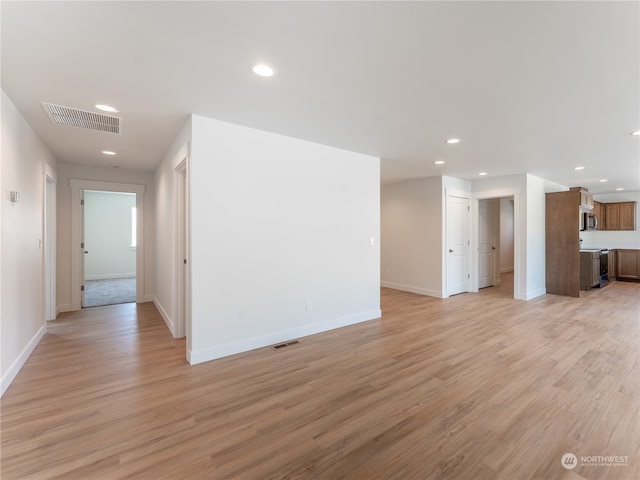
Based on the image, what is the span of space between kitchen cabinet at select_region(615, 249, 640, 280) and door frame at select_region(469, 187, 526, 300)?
185 inches

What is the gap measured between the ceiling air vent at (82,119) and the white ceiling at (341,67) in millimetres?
106

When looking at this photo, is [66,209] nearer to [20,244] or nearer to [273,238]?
[20,244]

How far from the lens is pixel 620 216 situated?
832 cm

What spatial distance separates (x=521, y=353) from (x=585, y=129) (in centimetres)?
261

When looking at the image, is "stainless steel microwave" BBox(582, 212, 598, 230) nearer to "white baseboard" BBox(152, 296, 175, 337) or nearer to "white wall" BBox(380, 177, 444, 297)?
"white wall" BBox(380, 177, 444, 297)

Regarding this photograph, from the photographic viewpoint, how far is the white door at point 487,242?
7.12 m

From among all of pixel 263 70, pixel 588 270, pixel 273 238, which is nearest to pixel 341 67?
pixel 263 70

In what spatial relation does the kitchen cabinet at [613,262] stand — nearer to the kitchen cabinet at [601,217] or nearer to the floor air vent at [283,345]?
the kitchen cabinet at [601,217]

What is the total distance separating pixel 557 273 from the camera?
6207 mm

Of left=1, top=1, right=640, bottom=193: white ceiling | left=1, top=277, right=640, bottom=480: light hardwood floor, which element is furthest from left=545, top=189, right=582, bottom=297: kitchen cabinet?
left=1, top=1, right=640, bottom=193: white ceiling

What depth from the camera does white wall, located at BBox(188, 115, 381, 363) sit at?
2.98 m

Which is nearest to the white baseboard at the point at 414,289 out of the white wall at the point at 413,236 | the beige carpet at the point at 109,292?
the white wall at the point at 413,236

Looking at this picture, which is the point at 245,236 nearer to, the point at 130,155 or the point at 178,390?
Result: the point at 178,390

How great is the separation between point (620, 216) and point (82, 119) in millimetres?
12394
